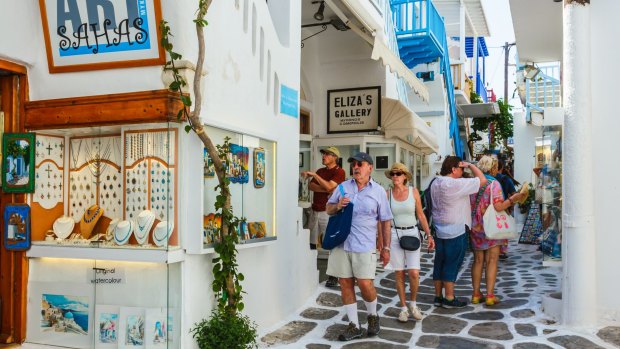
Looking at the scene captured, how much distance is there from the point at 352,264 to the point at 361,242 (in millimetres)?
254

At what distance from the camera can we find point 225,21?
5168 millimetres

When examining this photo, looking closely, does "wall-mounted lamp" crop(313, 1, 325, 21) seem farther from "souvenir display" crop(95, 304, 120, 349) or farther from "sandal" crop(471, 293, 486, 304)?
"souvenir display" crop(95, 304, 120, 349)

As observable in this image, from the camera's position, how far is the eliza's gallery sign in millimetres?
10609

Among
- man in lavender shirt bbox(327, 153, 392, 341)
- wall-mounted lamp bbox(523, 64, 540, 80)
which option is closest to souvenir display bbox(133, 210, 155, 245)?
man in lavender shirt bbox(327, 153, 392, 341)

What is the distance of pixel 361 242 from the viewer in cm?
542

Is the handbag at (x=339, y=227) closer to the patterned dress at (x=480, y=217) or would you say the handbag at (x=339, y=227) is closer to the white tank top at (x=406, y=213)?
the white tank top at (x=406, y=213)

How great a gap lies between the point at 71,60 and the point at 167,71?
1.00m

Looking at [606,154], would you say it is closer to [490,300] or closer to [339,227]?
[490,300]

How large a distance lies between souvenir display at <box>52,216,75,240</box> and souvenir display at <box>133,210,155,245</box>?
79 centimetres

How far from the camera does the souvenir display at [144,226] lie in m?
4.74

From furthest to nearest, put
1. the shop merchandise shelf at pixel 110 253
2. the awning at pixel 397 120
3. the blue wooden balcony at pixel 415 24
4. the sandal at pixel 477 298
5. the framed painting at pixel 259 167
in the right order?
the blue wooden balcony at pixel 415 24 → the awning at pixel 397 120 → the sandal at pixel 477 298 → the framed painting at pixel 259 167 → the shop merchandise shelf at pixel 110 253

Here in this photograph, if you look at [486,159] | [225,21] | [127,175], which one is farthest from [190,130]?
[486,159]

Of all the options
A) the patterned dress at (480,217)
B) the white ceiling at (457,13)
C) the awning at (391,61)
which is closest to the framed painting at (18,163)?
the awning at (391,61)

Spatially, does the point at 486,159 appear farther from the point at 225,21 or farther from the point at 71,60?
the point at 71,60
